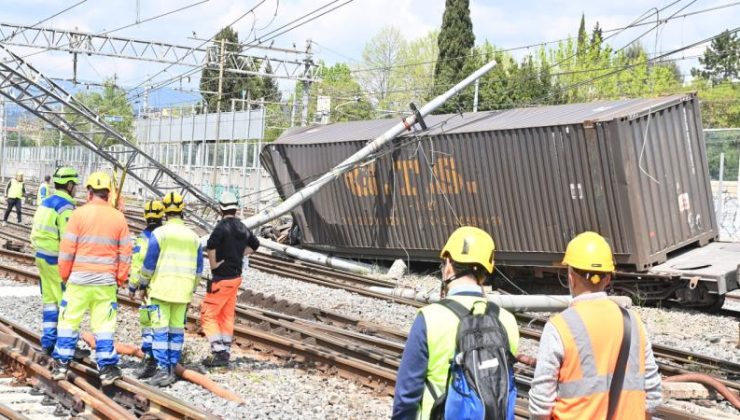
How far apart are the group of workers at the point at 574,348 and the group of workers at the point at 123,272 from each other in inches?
184

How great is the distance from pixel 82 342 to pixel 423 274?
1091cm

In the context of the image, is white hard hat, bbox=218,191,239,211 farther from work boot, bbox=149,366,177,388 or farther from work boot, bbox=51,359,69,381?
work boot, bbox=51,359,69,381

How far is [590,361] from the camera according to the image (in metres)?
3.63

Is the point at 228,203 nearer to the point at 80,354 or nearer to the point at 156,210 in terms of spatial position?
the point at 156,210

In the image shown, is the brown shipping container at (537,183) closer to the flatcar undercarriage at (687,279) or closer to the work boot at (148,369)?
the flatcar undercarriage at (687,279)

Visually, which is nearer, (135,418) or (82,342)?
(135,418)

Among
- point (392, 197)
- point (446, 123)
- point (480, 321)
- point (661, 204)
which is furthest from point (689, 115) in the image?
point (480, 321)

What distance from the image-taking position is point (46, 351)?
→ 27.1ft

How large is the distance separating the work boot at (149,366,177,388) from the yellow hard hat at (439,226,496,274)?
4.94m

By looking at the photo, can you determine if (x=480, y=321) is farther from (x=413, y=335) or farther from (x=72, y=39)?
(x=72, y=39)

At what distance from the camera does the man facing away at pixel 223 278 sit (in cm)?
883

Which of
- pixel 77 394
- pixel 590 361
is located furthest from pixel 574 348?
pixel 77 394

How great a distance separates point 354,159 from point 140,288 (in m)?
11.6

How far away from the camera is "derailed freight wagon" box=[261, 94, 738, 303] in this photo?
15.0m
